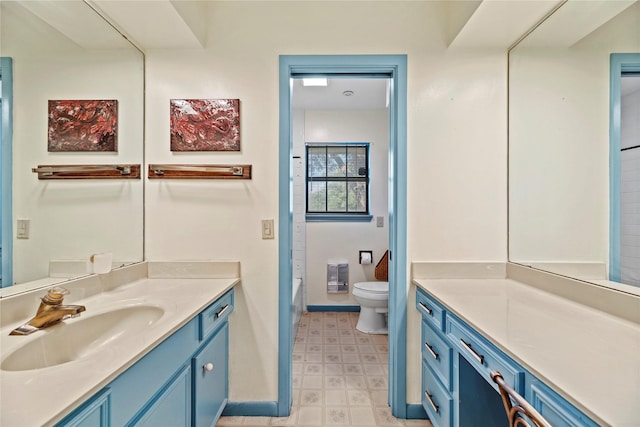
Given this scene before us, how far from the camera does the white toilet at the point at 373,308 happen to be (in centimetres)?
292

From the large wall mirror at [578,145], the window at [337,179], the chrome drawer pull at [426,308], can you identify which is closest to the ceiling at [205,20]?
the large wall mirror at [578,145]

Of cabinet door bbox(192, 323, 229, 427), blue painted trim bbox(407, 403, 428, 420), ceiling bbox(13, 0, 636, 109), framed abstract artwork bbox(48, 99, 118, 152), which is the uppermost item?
ceiling bbox(13, 0, 636, 109)

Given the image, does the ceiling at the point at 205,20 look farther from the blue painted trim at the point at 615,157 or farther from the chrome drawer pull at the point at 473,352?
the chrome drawer pull at the point at 473,352

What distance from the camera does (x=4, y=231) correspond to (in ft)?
3.42

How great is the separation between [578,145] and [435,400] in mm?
A: 1434

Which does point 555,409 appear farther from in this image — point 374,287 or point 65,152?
point 374,287

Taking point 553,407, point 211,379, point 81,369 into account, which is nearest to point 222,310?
point 211,379

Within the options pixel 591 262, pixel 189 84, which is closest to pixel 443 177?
pixel 591 262

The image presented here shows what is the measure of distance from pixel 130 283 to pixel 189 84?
3.94 feet

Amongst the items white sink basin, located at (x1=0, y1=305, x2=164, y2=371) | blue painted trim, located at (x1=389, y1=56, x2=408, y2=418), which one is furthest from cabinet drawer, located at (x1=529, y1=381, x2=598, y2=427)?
white sink basin, located at (x1=0, y1=305, x2=164, y2=371)

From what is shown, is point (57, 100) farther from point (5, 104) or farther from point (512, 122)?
point (512, 122)

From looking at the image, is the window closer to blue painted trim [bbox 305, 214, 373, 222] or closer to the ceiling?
blue painted trim [bbox 305, 214, 373, 222]

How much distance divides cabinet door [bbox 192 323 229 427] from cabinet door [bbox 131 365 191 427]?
0.19 ft

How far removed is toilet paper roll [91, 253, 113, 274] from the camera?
4.56ft
